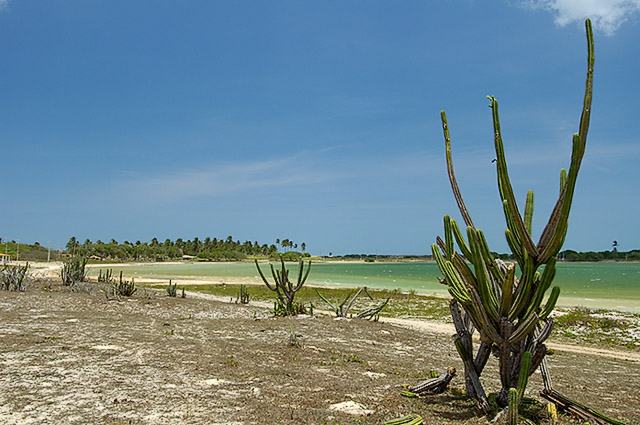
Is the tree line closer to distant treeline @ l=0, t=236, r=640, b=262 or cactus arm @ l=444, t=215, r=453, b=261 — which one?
distant treeline @ l=0, t=236, r=640, b=262

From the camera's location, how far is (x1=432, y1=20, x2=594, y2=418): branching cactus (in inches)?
180

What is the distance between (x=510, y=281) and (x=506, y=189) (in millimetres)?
929

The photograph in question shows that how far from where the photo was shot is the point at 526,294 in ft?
15.9

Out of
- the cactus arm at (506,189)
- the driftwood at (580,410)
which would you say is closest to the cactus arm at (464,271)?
the cactus arm at (506,189)

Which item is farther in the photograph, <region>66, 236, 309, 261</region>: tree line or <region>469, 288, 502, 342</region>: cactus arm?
<region>66, 236, 309, 261</region>: tree line

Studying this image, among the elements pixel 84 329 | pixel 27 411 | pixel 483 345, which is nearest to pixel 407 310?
pixel 84 329

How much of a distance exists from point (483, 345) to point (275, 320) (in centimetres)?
921

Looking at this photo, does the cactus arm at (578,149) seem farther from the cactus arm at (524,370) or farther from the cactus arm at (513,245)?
the cactus arm at (524,370)

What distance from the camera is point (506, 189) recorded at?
4816 millimetres

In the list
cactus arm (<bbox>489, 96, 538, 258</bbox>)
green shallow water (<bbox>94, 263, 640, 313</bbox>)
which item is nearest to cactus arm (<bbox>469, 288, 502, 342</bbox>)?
cactus arm (<bbox>489, 96, 538, 258</bbox>)

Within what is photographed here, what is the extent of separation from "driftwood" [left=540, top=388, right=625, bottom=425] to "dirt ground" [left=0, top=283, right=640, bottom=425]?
0.40 ft

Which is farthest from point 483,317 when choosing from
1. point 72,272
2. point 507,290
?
point 72,272

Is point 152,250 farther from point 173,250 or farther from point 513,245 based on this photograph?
point 513,245

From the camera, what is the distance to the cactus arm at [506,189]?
4.68 metres
